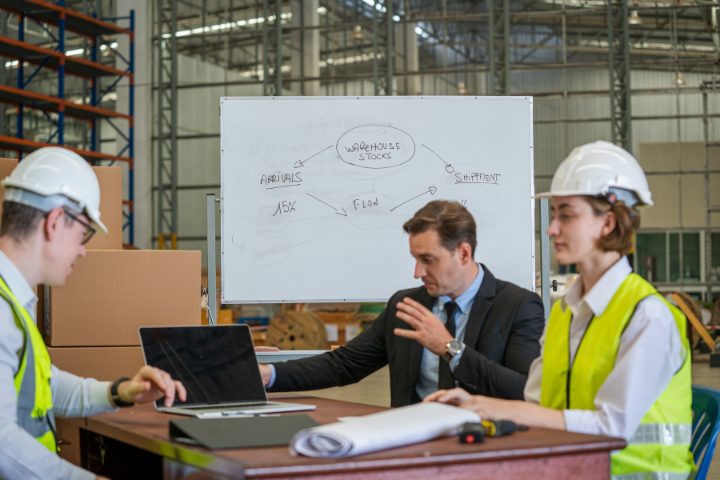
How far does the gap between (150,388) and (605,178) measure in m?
1.22

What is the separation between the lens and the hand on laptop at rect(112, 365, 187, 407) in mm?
1776

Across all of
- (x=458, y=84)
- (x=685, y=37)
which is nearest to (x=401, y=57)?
(x=458, y=84)

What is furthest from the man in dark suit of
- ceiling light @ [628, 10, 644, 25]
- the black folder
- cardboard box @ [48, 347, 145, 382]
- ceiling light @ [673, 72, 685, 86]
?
ceiling light @ [673, 72, 685, 86]

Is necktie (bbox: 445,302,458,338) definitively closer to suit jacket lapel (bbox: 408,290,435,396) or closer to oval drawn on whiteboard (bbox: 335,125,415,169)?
suit jacket lapel (bbox: 408,290,435,396)

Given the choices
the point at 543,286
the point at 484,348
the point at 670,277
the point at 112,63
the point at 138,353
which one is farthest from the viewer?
the point at 112,63

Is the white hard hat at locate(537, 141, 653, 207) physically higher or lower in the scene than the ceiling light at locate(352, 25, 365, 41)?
lower

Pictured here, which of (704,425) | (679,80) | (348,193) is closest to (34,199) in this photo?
(704,425)

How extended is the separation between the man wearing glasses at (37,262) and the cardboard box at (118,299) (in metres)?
0.93

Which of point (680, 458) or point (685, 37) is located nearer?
point (680, 458)

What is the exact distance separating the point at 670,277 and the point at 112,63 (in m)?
12.7

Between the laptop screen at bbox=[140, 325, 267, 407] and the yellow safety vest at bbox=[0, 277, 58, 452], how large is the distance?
31 centimetres

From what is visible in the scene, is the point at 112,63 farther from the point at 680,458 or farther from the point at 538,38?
the point at 680,458

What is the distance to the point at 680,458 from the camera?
1606 millimetres

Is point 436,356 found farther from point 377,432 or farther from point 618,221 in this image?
point 377,432
